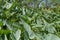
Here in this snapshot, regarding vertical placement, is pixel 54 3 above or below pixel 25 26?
below

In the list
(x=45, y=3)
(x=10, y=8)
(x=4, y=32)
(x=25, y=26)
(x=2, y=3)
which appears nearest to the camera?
(x=4, y=32)

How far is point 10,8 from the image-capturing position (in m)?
2.11

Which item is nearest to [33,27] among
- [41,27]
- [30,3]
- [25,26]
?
[41,27]

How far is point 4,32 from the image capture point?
135 cm

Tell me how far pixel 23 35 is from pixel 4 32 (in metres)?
0.16

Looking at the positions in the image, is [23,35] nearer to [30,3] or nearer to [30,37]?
[30,37]

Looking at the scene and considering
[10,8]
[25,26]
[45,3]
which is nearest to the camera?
[25,26]

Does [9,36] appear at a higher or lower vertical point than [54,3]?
higher

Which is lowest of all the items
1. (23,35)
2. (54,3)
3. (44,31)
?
(54,3)

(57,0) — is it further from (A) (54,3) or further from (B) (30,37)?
(B) (30,37)

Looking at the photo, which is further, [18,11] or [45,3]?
[45,3]

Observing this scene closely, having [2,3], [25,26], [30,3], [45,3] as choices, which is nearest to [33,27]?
[25,26]

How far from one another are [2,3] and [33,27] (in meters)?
0.75

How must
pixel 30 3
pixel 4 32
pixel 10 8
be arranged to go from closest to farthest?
pixel 4 32 → pixel 10 8 → pixel 30 3
